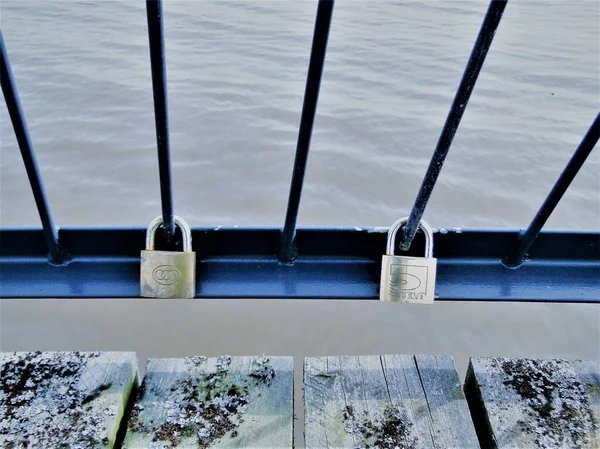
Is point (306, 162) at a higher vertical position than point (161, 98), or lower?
lower

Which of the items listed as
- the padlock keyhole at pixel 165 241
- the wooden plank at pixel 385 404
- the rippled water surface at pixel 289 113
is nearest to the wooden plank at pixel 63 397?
the padlock keyhole at pixel 165 241

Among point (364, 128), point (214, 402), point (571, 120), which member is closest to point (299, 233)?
point (214, 402)

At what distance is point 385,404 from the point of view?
1.42 metres

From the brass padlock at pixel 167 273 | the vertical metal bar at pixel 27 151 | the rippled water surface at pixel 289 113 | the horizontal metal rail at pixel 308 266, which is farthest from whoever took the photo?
the rippled water surface at pixel 289 113

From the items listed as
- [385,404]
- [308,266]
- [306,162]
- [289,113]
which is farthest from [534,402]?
[289,113]

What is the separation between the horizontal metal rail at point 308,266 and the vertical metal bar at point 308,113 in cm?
5

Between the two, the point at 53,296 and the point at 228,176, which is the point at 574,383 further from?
the point at 228,176

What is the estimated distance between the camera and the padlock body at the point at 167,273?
1515mm

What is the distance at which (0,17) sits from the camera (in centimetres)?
711

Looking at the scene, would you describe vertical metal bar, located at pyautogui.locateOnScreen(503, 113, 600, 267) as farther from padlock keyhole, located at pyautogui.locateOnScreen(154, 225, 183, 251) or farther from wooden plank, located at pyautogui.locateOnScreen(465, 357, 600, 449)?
padlock keyhole, located at pyautogui.locateOnScreen(154, 225, 183, 251)

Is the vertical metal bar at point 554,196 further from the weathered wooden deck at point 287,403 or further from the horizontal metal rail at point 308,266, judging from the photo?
the weathered wooden deck at point 287,403

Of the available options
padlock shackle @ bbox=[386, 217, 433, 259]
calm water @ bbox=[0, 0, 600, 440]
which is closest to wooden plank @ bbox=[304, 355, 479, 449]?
padlock shackle @ bbox=[386, 217, 433, 259]

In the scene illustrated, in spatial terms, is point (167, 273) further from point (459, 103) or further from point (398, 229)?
point (459, 103)

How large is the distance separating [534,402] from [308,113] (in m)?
0.87
